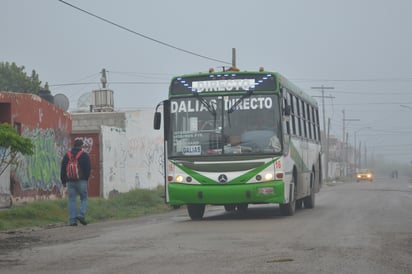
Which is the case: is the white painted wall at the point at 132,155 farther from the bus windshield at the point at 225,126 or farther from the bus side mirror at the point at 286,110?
the bus side mirror at the point at 286,110

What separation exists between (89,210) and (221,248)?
10.2 meters

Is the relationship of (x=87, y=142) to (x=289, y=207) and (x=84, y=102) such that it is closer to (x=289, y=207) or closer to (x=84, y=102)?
(x=289, y=207)

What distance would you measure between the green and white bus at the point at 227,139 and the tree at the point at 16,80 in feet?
160

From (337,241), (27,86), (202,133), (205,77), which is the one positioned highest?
(27,86)

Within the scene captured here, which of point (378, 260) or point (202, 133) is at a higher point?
point (202, 133)

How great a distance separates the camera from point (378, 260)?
923cm

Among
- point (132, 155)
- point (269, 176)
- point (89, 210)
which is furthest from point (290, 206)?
point (132, 155)

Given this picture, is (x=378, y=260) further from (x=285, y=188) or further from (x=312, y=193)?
(x=312, y=193)

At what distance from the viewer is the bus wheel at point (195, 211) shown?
1730 cm

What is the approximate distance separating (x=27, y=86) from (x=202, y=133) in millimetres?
49833

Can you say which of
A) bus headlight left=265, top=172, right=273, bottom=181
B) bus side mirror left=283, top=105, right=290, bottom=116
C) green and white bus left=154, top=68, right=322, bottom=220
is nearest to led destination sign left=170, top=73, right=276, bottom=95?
green and white bus left=154, top=68, right=322, bottom=220

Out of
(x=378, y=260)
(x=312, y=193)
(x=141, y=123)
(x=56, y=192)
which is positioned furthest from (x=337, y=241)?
(x=141, y=123)

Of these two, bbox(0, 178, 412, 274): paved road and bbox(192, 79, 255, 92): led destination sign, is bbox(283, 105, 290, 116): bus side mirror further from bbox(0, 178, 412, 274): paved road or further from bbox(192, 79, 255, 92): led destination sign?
bbox(0, 178, 412, 274): paved road

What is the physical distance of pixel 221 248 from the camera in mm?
10656
